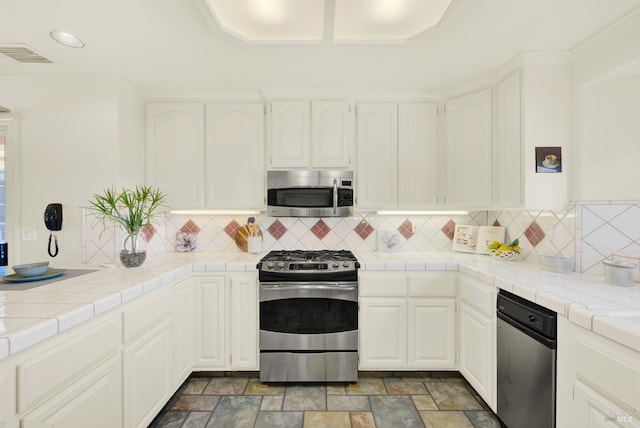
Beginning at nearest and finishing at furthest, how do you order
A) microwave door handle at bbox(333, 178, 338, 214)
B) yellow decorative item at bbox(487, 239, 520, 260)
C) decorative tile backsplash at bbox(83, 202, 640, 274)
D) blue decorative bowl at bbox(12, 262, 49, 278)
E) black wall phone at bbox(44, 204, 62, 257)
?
blue decorative bowl at bbox(12, 262, 49, 278)
black wall phone at bbox(44, 204, 62, 257)
yellow decorative item at bbox(487, 239, 520, 260)
microwave door handle at bbox(333, 178, 338, 214)
decorative tile backsplash at bbox(83, 202, 640, 274)

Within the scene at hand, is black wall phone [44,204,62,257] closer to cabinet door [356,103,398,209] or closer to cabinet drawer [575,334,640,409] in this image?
cabinet door [356,103,398,209]

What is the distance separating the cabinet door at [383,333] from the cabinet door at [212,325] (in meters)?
1.06

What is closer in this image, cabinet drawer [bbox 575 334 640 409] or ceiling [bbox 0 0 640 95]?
cabinet drawer [bbox 575 334 640 409]

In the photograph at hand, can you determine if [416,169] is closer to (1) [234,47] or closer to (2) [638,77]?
(2) [638,77]

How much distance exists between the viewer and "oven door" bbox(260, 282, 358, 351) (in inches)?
88.1

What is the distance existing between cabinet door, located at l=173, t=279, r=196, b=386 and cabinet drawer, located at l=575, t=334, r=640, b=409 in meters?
2.19

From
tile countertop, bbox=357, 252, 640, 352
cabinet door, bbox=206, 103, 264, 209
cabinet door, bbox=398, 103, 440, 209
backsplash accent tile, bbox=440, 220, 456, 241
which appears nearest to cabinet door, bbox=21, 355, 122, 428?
cabinet door, bbox=206, 103, 264, 209

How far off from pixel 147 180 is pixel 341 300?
1964 millimetres

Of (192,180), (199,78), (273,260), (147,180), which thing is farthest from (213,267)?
(199,78)

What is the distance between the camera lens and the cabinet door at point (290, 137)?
103 inches

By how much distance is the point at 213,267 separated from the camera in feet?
7.48

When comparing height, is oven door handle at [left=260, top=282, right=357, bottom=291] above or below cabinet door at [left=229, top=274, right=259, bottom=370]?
above

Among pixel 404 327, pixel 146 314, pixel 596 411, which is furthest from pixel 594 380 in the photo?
pixel 146 314

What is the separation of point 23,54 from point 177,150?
108 centimetres
